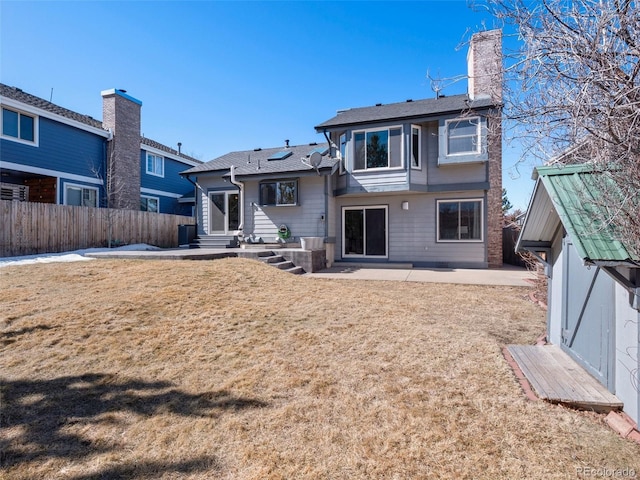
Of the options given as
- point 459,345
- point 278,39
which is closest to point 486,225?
point 459,345

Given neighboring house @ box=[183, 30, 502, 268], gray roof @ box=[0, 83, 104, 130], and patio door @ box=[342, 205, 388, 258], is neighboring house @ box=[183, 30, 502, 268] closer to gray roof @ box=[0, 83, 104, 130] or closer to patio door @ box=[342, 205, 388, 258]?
patio door @ box=[342, 205, 388, 258]

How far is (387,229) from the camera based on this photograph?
12828 mm

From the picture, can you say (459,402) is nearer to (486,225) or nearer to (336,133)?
(486,225)

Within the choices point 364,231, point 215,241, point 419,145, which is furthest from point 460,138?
point 215,241

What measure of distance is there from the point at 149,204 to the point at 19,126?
7061mm

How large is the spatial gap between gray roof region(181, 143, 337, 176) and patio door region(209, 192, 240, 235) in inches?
42.3

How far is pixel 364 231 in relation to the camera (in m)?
13.2

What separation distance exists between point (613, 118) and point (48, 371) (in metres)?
5.47

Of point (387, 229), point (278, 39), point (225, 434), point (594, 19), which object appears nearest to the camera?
point (594, 19)

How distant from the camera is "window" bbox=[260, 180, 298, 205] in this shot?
12.8m

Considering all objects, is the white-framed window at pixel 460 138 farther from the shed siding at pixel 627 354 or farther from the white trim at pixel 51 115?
the white trim at pixel 51 115

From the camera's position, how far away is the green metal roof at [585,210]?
2.43 meters

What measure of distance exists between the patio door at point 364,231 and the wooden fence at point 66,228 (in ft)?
29.0

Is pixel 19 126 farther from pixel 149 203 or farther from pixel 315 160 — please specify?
pixel 315 160
